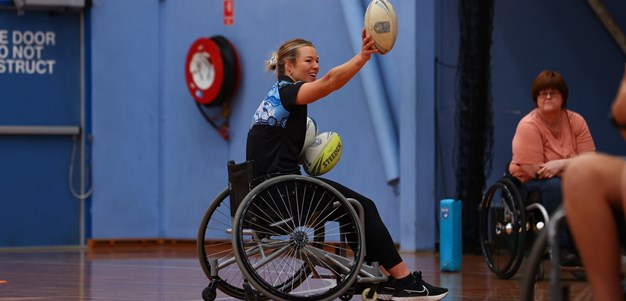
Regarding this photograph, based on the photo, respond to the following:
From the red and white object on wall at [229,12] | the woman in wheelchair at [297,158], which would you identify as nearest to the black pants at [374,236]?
the woman in wheelchair at [297,158]

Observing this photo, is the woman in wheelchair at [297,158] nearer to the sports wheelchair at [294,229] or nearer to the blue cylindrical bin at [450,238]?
the sports wheelchair at [294,229]

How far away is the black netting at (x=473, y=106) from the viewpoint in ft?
24.7

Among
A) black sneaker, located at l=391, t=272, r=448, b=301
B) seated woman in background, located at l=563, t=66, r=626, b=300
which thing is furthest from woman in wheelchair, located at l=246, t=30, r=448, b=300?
seated woman in background, located at l=563, t=66, r=626, b=300

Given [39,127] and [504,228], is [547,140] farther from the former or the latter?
[39,127]

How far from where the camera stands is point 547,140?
547 cm

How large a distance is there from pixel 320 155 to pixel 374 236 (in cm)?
38

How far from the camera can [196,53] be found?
8805mm

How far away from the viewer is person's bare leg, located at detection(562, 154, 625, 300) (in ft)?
7.85

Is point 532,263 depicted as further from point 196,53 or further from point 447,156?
point 196,53

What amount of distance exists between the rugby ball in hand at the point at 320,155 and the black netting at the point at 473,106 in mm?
3350

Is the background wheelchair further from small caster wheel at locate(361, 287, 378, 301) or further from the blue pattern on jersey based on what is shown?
→ the blue pattern on jersey

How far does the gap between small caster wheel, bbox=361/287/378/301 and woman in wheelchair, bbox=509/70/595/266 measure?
145 centimetres

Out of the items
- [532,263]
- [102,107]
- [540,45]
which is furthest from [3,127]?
[532,263]

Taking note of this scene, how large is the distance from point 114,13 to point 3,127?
1.26m
